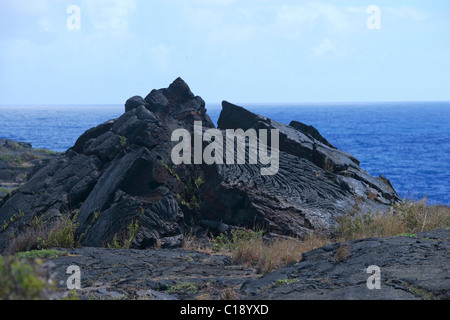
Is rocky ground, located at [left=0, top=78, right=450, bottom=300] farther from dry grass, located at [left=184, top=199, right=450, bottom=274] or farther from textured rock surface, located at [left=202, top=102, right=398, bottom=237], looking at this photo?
dry grass, located at [left=184, top=199, right=450, bottom=274]

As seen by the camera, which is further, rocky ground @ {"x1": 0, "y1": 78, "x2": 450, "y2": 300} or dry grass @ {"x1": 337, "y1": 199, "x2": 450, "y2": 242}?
dry grass @ {"x1": 337, "y1": 199, "x2": 450, "y2": 242}

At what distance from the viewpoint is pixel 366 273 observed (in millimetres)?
7051

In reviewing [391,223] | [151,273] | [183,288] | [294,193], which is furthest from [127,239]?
[391,223]

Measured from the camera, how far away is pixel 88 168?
50.8ft

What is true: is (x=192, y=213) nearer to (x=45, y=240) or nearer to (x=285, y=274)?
(x=45, y=240)

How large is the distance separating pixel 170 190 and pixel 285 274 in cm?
647

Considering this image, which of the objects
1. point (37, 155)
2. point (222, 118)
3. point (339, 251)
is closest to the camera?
point (339, 251)

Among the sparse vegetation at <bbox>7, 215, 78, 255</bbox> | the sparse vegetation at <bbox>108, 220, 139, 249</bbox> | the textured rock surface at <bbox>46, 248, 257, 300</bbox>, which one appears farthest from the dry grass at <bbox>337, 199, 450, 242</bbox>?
the sparse vegetation at <bbox>7, 215, 78, 255</bbox>

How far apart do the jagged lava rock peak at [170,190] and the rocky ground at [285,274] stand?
214cm

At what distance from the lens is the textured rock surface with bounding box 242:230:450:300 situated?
611cm

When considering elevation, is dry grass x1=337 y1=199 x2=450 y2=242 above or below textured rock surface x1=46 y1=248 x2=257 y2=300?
above
